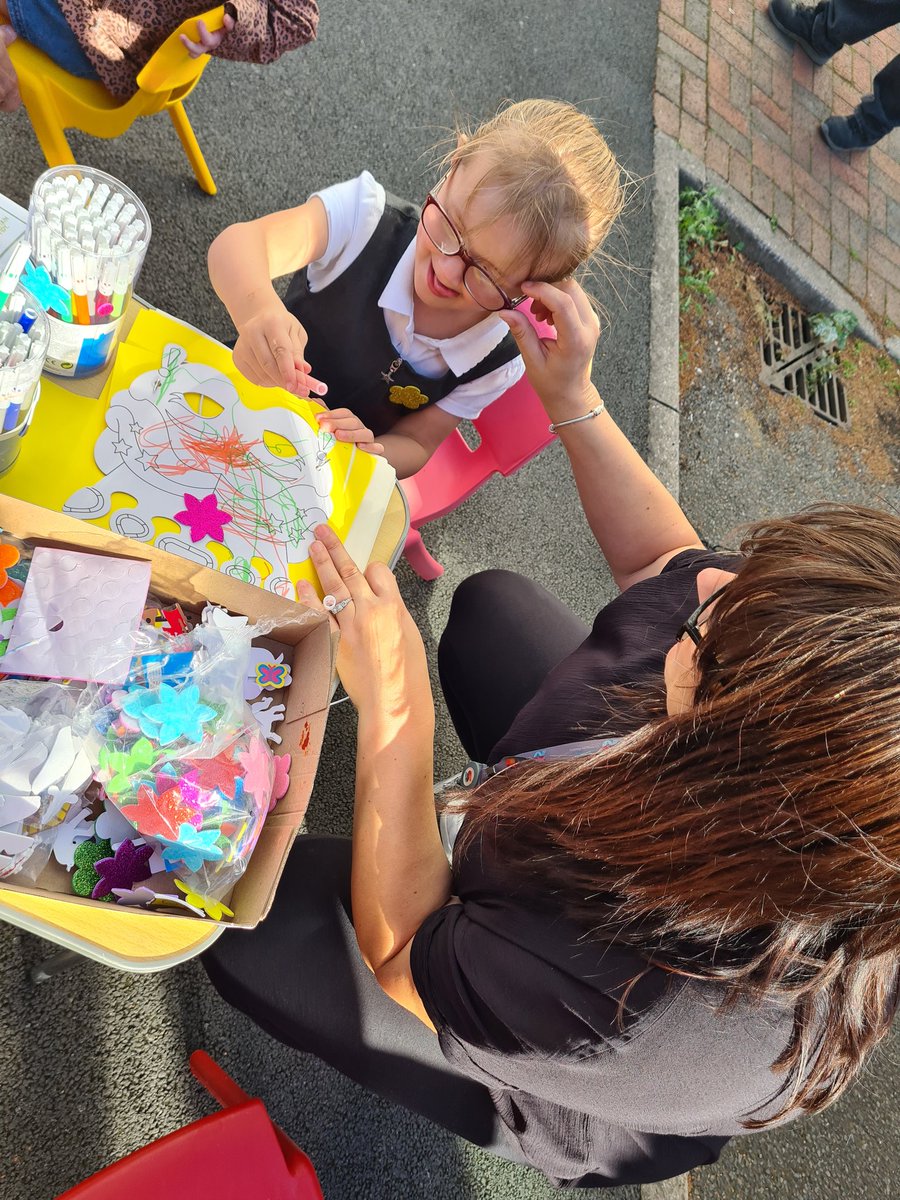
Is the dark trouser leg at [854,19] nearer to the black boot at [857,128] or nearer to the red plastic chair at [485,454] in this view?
the black boot at [857,128]

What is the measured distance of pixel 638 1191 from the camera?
6.42 ft

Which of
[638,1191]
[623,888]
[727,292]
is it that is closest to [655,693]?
[623,888]

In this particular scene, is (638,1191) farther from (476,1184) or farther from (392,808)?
(392,808)

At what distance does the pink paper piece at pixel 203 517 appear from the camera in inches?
43.2

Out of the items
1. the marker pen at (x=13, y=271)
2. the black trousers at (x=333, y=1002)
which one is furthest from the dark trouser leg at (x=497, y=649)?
the marker pen at (x=13, y=271)

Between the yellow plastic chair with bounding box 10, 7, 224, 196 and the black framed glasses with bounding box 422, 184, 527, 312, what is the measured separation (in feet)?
2.15

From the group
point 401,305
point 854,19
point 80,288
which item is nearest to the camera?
point 80,288

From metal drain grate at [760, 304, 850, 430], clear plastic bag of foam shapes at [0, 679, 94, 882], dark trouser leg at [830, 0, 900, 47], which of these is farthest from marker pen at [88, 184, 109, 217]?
dark trouser leg at [830, 0, 900, 47]

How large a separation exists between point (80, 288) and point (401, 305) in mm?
620

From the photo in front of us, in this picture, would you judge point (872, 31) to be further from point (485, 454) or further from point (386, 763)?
point (386, 763)

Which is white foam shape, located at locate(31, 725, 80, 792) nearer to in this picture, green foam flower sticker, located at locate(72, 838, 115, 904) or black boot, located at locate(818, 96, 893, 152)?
green foam flower sticker, located at locate(72, 838, 115, 904)

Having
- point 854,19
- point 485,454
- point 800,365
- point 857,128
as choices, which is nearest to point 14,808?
point 485,454

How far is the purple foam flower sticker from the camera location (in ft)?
2.80

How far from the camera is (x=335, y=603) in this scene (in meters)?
1.14
